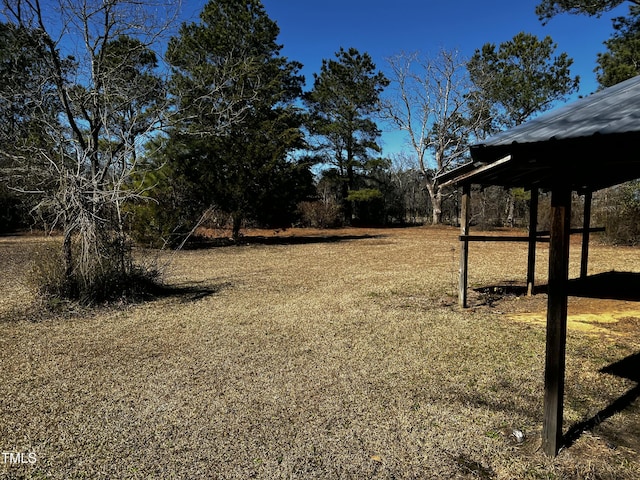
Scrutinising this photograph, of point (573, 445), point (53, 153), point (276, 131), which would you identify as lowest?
point (573, 445)

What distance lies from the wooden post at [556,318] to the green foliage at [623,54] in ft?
46.5

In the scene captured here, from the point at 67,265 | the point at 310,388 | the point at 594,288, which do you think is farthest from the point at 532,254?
the point at 67,265

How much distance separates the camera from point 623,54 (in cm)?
1414

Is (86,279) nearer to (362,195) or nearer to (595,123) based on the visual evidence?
(595,123)

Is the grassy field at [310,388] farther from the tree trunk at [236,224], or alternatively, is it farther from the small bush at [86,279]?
the tree trunk at [236,224]

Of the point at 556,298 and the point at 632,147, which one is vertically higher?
the point at 632,147

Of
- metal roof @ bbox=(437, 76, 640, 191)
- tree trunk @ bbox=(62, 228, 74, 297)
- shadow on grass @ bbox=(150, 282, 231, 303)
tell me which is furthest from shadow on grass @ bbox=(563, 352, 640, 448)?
tree trunk @ bbox=(62, 228, 74, 297)

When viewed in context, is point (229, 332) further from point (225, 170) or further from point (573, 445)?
point (225, 170)

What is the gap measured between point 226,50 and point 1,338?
19.5m

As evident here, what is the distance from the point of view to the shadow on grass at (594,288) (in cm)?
694

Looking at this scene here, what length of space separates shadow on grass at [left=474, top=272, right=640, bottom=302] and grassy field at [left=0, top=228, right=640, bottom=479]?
1.26 feet

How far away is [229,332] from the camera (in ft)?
16.4

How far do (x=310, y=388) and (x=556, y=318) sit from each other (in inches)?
75.6

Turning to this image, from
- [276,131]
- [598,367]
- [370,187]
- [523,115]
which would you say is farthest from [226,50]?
[598,367]
